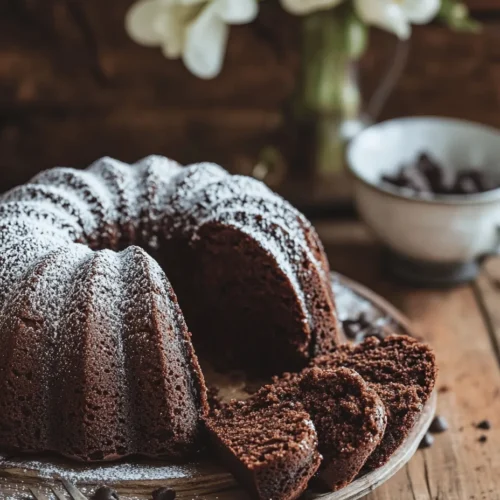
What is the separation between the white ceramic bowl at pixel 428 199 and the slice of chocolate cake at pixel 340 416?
3.12 feet

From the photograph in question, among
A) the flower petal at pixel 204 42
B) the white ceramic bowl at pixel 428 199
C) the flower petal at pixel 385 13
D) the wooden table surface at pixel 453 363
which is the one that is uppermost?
the flower petal at pixel 385 13

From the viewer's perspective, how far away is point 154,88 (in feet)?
11.5

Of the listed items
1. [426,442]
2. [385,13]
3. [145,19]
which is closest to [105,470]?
[426,442]

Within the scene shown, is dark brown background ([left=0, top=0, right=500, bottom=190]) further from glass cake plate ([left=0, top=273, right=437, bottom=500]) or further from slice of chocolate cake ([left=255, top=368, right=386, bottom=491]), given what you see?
glass cake plate ([left=0, top=273, right=437, bottom=500])

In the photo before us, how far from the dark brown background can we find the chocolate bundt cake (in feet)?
3.90

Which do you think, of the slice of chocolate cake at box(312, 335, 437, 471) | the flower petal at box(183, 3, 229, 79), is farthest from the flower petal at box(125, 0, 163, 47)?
the slice of chocolate cake at box(312, 335, 437, 471)

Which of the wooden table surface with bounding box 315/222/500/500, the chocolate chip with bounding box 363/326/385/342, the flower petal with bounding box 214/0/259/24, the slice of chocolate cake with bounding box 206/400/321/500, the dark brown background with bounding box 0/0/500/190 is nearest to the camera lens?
the slice of chocolate cake with bounding box 206/400/321/500

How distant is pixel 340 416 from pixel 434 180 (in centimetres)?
128

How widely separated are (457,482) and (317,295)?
1.74 feet

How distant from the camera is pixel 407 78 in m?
3.54

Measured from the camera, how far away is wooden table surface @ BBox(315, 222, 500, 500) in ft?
6.48

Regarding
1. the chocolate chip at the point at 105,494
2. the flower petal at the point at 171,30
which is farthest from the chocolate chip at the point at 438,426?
the flower petal at the point at 171,30

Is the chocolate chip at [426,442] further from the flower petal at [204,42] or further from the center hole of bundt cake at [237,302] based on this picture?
the flower petal at [204,42]

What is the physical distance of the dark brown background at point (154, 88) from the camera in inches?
131
